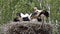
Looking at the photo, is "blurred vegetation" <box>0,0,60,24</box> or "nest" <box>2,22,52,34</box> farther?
"blurred vegetation" <box>0,0,60,24</box>

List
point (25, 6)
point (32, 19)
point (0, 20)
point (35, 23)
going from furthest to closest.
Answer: point (25, 6) → point (0, 20) → point (32, 19) → point (35, 23)

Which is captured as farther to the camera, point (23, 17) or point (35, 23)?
point (23, 17)

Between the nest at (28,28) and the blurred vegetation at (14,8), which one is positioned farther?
the blurred vegetation at (14,8)

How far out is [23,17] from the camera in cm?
558

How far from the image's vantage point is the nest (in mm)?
4914

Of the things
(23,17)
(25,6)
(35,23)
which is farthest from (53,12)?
(35,23)

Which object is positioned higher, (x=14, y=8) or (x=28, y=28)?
(x=14, y=8)

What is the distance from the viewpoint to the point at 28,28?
193 inches

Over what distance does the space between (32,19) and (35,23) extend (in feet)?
1.91

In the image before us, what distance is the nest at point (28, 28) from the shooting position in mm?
4914

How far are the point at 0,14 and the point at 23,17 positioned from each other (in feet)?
8.44

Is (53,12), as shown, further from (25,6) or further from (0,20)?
(0,20)

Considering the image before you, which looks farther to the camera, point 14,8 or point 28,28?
point 14,8

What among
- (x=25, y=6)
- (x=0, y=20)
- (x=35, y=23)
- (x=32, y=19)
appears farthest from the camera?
(x=25, y=6)
